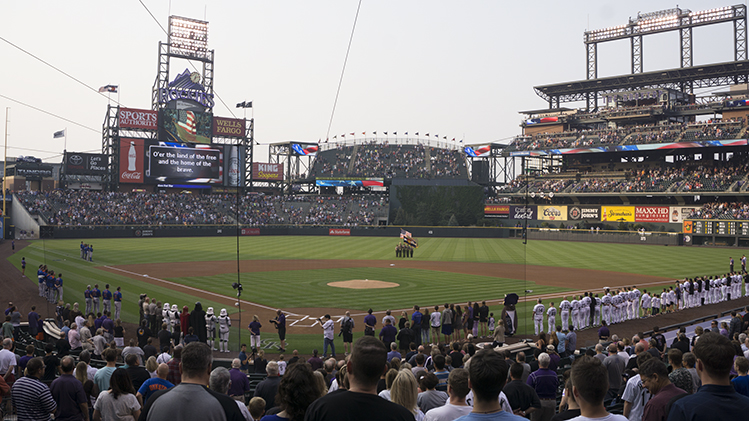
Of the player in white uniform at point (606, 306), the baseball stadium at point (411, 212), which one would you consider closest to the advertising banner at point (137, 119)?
the baseball stadium at point (411, 212)

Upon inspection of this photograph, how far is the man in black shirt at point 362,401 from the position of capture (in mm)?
3234

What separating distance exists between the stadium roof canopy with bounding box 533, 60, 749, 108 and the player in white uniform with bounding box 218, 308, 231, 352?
76.6 m

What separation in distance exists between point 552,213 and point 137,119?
57031 mm

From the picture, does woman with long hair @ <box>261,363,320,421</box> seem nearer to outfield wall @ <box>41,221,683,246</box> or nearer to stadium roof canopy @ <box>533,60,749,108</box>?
outfield wall @ <box>41,221,683,246</box>

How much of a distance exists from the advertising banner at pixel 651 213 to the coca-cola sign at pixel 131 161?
62.8 m

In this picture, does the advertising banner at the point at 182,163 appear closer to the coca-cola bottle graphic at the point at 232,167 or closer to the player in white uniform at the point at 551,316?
the coca-cola bottle graphic at the point at 232,167

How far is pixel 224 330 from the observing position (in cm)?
1634

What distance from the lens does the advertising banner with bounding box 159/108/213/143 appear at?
245 ft

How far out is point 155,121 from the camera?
7362 centimetres

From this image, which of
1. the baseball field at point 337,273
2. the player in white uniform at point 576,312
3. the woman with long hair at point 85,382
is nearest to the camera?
the woman with long hair at point 85,382

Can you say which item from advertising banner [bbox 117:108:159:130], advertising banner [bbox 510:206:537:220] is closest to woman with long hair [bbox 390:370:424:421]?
advertising banner [bbox 510:206:537:220]

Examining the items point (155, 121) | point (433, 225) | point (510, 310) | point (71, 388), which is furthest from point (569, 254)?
point (155, 121)

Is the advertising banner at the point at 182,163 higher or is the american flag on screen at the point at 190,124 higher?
the american flag on screen at the point at 190,124

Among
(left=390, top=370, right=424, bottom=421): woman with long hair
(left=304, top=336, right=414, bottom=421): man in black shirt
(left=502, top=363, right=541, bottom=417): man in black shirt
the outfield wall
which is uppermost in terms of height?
(left=304, top=336, right=414, bottom=421): man in black shirt
